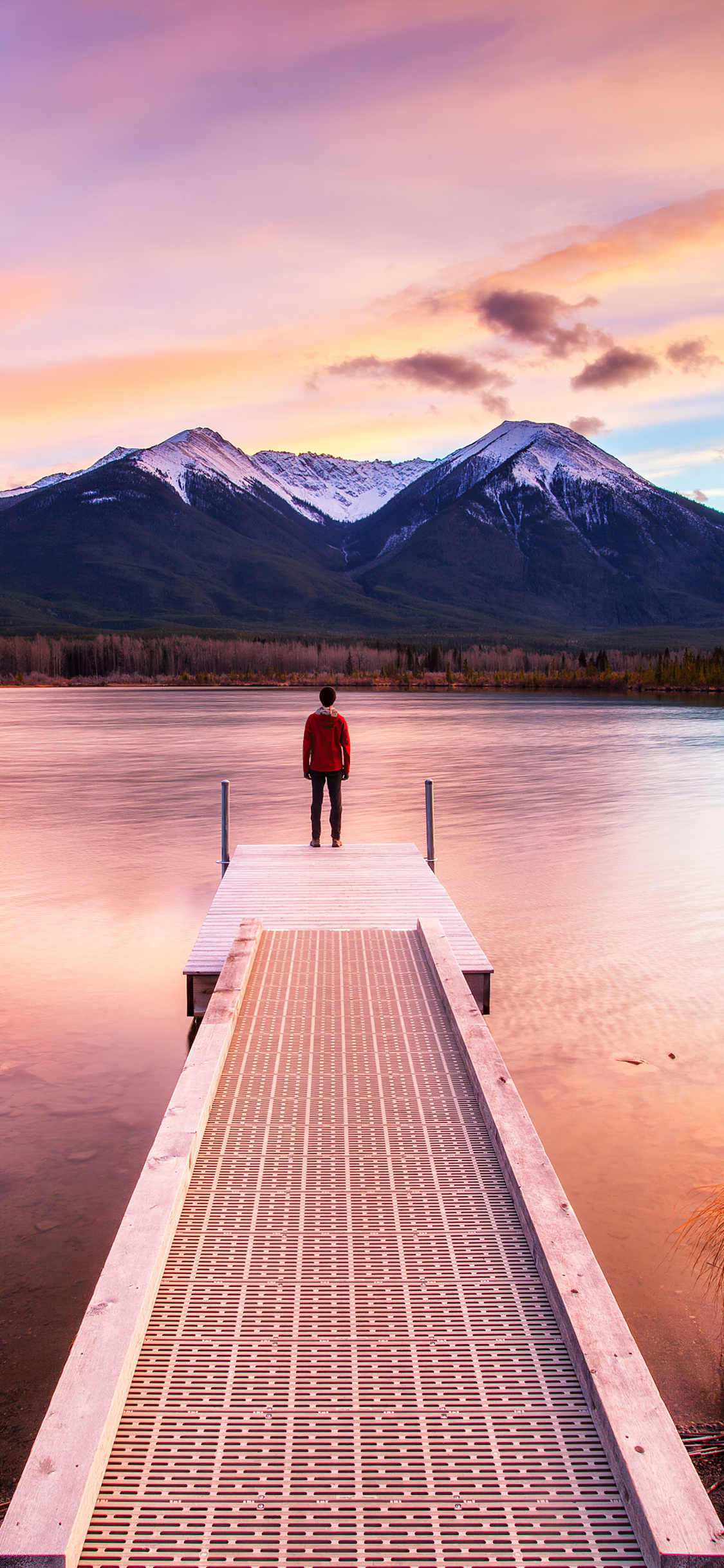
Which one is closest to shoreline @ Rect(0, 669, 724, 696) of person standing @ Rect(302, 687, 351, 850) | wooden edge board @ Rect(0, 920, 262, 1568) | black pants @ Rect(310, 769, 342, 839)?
black pants @ Rect(310, 769, 342, 839)

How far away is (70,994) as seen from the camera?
35.2 feet

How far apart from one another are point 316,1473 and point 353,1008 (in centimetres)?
429

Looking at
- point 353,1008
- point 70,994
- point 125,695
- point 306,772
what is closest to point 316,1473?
point 353,1008

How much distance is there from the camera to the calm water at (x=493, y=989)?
561 centimetres

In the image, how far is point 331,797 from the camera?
13.2 meters

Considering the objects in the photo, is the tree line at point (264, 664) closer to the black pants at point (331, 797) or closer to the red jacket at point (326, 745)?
the black pants at point (331, 797)

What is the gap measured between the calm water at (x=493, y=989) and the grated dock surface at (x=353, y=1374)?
1.18 metres

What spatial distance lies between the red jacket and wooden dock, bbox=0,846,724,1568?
6.97 metres

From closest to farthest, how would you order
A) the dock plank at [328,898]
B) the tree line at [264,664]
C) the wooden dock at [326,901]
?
the wooden dock at [326,901] < the dock plank at [328,898] < the tree line at [264,664]

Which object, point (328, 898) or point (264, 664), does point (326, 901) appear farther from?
point (264, 664)

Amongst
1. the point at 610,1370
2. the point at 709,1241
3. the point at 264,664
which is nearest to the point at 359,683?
the point at 264,664

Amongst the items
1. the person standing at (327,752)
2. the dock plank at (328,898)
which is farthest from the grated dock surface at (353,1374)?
the person standing at (327,752)

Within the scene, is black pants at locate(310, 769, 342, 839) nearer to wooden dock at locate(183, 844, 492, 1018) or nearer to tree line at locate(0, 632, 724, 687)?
wooden dock at locate(183, 844, 492, 1018)

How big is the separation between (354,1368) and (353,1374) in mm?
30
